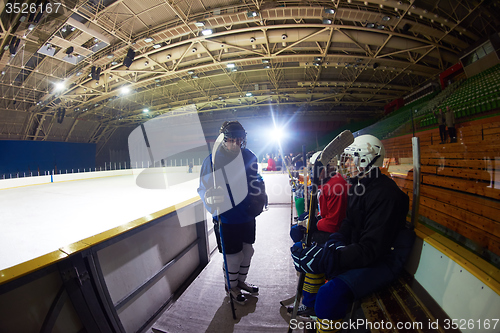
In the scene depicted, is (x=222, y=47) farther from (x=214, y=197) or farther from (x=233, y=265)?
(x=233, y=265)

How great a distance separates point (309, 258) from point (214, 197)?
886 millimetres

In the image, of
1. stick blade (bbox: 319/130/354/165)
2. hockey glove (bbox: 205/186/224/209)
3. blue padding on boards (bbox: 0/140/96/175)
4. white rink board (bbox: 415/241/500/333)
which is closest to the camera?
white rink board (bbox: 415/241/500/333)

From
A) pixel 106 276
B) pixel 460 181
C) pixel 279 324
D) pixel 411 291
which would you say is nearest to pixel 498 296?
pixel 411 291

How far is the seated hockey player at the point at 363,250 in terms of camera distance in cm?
114

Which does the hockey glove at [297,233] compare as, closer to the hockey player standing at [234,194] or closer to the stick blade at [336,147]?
the hockey player standing at [234,194]

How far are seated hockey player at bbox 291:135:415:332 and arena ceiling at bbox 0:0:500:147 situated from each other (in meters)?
8.41

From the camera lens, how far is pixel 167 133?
22938 millimetres

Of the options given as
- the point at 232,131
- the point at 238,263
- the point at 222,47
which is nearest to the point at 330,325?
the point at 238,263

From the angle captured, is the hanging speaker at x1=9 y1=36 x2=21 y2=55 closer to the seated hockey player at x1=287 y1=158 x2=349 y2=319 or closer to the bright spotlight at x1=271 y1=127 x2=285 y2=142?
the seated hockey player at x1=287 y1=158 x2=349 y2=319

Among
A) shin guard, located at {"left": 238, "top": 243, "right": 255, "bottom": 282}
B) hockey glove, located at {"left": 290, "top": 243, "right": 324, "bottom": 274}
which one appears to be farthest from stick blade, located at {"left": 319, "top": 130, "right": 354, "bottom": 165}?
shin guard, located at {"left": 238, "top": 243, "right": 255, "bottom": 282}

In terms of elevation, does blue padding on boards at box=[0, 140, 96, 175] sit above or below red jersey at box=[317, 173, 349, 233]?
above

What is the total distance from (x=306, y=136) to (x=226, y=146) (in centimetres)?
2169

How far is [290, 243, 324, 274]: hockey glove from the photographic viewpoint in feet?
4.01

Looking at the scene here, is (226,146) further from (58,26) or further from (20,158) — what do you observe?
(20,158)
